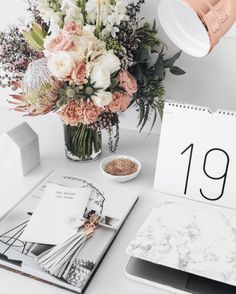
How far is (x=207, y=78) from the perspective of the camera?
1.05 m

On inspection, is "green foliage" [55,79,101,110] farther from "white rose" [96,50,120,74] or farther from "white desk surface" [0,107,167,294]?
"white desk surface" [0,107,167,294]

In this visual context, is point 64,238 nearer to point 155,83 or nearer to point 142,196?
point 142,196

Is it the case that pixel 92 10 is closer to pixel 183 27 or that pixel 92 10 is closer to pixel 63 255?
pixel 183 27

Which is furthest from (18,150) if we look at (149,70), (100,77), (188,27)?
(188,27)

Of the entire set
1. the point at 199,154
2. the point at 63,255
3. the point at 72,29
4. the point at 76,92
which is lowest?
the point at 63,255

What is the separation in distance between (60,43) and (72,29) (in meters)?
0.04

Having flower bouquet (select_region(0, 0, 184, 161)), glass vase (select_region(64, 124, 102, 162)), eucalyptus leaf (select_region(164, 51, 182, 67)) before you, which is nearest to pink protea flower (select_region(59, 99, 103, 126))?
flower bouquet (select_region(0, 0, 184, 161))

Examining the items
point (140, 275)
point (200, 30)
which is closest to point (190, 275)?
point (140, 275)

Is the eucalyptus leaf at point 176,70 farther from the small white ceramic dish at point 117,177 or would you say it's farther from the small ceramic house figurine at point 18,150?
the small ceramic house figurine at point 18,150

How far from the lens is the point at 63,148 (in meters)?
1.08

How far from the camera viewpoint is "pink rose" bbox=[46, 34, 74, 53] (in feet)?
2.58

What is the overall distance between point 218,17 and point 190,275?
1.36 ft

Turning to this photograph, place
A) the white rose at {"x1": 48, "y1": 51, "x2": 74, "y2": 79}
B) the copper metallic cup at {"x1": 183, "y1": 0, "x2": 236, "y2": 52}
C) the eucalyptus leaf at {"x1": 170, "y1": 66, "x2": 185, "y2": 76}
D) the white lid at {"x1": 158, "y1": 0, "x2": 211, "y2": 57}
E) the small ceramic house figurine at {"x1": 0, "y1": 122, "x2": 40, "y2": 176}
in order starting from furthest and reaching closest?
the eucalyptus leaf at {"x1": 170, "y1": 66, "x2": 185, "y2": 76} → the small ceramic house figurine at {"x1": 0, "y1": 122, "x2": 40, "y2": 176} → the white rose at {"x1": 48, "y1": 51, "x2": 74, "y2": 79} → the white lid at {"x1": 158, "y1": 0, "x2": 211, "y2": 57} → the copper metallic cup at {"x1": 183, "y1": 0, "x2": 236, "y2": 52}

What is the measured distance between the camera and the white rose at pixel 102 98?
2.71ft
